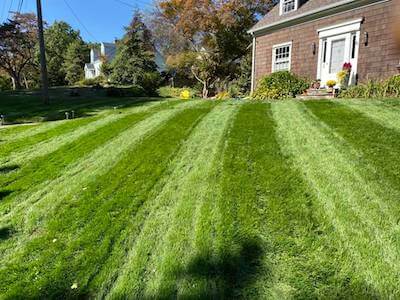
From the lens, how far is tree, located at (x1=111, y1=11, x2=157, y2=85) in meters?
26.1

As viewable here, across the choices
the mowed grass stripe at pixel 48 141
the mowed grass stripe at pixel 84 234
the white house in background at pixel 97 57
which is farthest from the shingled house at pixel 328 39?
the white house in background at pixel 97 57

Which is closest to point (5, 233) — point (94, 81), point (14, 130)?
point (14, 130)

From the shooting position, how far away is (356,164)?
344 centimetres

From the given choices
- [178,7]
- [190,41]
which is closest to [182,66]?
[190,41]

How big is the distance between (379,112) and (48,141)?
5888mm

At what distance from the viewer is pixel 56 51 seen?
4306 centimetres

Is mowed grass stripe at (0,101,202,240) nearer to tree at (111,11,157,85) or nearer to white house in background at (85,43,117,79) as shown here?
tree at (111,11,157,85)

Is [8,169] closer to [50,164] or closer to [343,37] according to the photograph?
[50,164]

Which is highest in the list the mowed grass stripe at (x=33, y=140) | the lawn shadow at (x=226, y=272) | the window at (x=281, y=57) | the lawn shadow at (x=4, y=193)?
the window at (x=281, y=57)

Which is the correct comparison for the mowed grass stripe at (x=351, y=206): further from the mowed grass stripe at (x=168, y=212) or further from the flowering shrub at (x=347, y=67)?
the flowering shrub at (x=347, y=67)

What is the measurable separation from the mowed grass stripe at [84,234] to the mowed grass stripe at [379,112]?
3.33 metres

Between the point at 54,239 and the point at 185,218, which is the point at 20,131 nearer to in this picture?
the point at 54,239

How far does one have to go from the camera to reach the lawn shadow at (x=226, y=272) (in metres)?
2.01

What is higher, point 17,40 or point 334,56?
point 17,40
